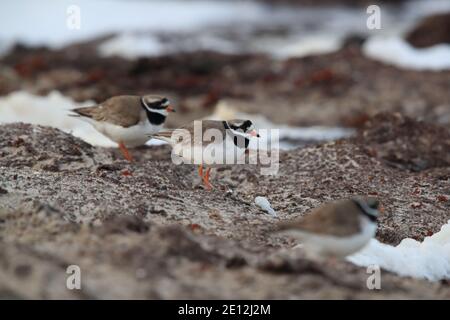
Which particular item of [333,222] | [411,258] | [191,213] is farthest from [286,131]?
[333,222]

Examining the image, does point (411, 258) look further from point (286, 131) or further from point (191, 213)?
point (286, 131)

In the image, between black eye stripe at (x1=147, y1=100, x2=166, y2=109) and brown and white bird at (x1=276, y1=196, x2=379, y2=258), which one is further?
black eye stripe at (x1=147, y1=100, x2=166, y2=109)

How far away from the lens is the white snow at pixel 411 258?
702 cm

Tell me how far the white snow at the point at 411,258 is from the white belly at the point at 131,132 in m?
3.61

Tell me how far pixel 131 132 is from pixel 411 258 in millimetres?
4091

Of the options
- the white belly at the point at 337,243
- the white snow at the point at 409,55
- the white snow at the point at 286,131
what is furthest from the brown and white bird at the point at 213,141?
the white snow at the point at 409,55

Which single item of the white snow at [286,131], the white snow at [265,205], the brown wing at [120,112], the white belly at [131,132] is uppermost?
the white snow at [286,131]

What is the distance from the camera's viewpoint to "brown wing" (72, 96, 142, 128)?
9.87 m

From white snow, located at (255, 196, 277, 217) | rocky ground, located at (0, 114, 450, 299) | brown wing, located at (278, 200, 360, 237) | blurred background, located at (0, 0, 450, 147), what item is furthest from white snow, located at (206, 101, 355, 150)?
brown wing, located at (278, 200, 360, 237)

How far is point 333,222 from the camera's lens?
6344 millimetres

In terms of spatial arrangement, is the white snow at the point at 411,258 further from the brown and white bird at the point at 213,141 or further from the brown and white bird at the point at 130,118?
the brown and white bird at the point at 130,118

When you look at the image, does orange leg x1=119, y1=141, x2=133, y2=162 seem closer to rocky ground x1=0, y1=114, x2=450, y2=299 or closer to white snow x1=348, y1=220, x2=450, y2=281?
rocky ground x1=0, y1=114, x2=450, y2=299

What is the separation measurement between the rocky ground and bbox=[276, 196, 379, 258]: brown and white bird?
0.17m
